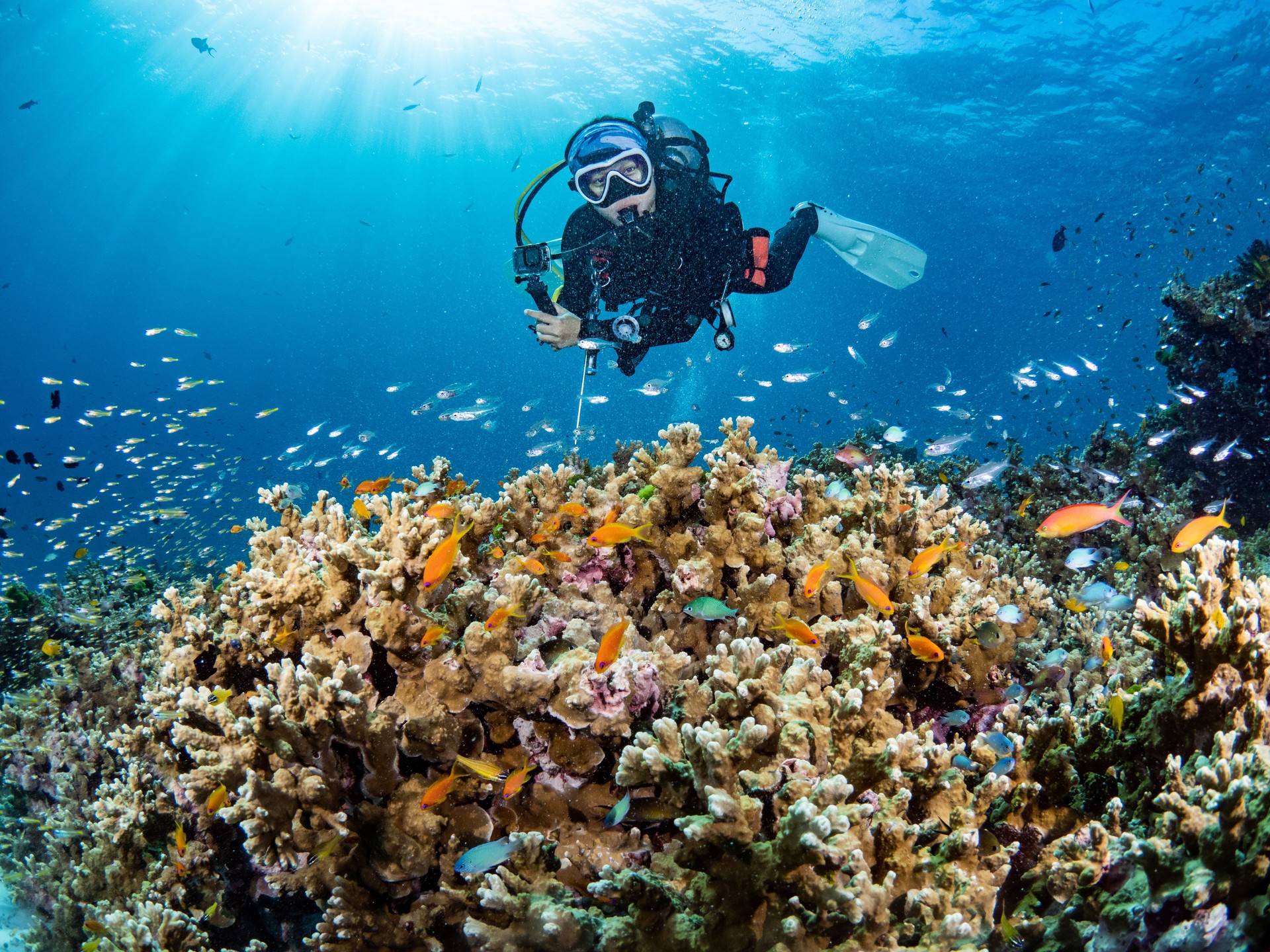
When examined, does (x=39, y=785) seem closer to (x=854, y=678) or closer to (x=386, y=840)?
(x=386, y=840)

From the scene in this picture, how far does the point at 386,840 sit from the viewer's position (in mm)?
2281

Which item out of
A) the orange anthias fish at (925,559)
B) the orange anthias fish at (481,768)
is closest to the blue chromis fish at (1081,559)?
the orange anthias fish at (925,559)

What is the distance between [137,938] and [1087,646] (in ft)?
20.1

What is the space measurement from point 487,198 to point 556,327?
7543 centimetres

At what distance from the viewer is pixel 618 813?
2.16m

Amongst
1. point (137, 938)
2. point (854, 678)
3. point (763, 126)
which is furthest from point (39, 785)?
point (763, 126)

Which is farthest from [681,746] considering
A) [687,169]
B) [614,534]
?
[687,169]

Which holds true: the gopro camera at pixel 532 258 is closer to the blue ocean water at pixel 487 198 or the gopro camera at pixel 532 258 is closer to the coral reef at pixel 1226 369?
the blue ocean water at pixel 487 198

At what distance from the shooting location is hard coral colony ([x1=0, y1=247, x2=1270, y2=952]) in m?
1.74

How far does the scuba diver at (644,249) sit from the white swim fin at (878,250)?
70.8 inches

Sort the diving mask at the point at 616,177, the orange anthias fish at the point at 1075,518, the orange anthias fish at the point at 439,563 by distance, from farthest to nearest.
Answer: the diving mask at the point at 616,177 → the orange anthias fish at the point at 1075,518 → the orange anthias fish at the point at 439,563

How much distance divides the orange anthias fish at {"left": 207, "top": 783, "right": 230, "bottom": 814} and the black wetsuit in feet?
17.7

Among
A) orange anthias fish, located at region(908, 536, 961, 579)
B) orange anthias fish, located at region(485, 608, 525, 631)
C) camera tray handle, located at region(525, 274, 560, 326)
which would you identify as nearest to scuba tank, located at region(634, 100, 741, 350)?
camera tray handle, located at region(525, 274, 560, 326)

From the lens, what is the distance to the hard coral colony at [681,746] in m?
1.74
